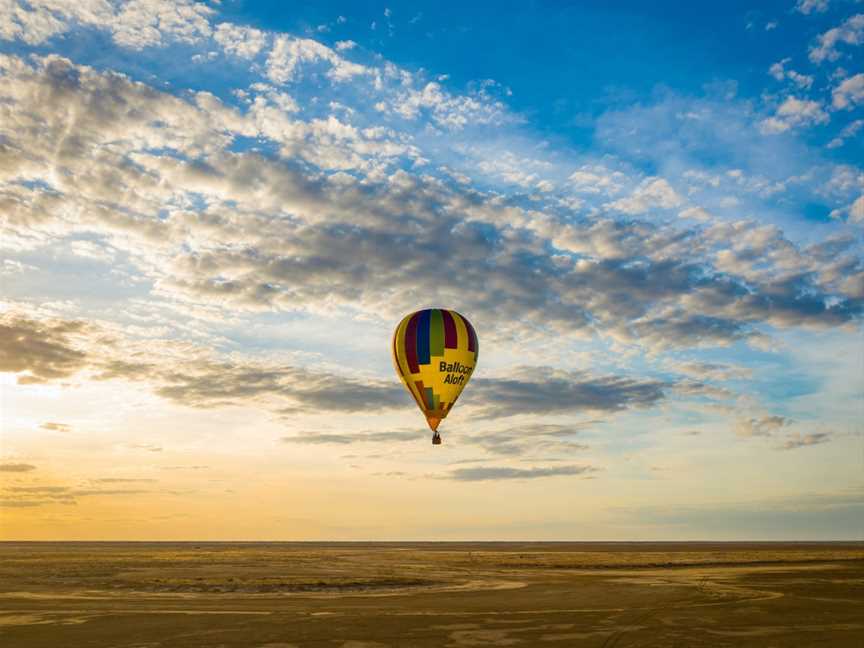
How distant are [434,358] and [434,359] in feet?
0.20

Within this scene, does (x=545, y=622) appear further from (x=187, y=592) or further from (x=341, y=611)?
(x=187, y=592)

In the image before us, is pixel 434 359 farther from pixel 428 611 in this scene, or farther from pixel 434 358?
pixel 428 611

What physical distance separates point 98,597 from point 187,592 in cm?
429

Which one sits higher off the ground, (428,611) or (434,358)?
(434,358)

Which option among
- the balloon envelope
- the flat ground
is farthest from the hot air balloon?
the flat ground

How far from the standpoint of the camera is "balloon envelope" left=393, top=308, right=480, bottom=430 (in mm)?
43281

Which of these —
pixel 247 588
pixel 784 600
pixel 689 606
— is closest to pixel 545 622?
pixel 689 606

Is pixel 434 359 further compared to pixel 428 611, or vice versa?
pixel 434 359

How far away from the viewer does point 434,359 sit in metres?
43.2

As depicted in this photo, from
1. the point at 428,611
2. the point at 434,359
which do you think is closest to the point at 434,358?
the point at 434,359

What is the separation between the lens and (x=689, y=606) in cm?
2916

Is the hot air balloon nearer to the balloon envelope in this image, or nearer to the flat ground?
the balloon envelope

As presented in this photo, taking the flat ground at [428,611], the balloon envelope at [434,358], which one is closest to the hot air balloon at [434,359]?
the balloon envelope at [434,358]

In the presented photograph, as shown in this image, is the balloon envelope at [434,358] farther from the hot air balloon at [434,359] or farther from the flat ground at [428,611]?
the flat ground at [428,611]
